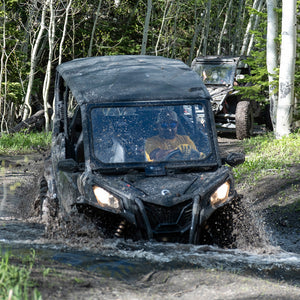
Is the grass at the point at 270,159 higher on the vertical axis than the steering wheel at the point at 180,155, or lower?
lower

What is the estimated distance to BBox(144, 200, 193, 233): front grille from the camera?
17.9 feet

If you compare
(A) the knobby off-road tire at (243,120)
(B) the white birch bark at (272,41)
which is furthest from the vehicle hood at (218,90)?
(B) the white birch bark at (272,41)

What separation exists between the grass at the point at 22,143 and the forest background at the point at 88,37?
5.50 ft

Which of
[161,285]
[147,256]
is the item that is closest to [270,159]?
[147,256]

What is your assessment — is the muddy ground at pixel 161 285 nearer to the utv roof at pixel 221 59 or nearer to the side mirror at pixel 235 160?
the side mirror at pixel 235 160

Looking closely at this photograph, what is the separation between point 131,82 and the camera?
6605mm

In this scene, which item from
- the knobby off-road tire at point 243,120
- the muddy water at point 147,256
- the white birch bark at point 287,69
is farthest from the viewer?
the knobby off-road tire at point 243,120

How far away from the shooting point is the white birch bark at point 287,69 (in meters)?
13.5

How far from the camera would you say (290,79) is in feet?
44.7

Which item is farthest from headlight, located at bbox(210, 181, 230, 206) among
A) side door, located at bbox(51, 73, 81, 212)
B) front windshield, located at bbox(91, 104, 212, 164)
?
side door, located at bbox(51, 73, 81, 212)

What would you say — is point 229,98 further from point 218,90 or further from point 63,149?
point 63,149

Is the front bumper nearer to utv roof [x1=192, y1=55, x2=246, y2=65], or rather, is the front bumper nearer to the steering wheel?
the steering wheel

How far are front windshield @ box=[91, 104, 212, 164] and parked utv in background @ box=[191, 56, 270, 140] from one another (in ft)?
34.8

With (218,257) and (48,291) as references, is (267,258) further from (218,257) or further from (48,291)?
(48,291)
